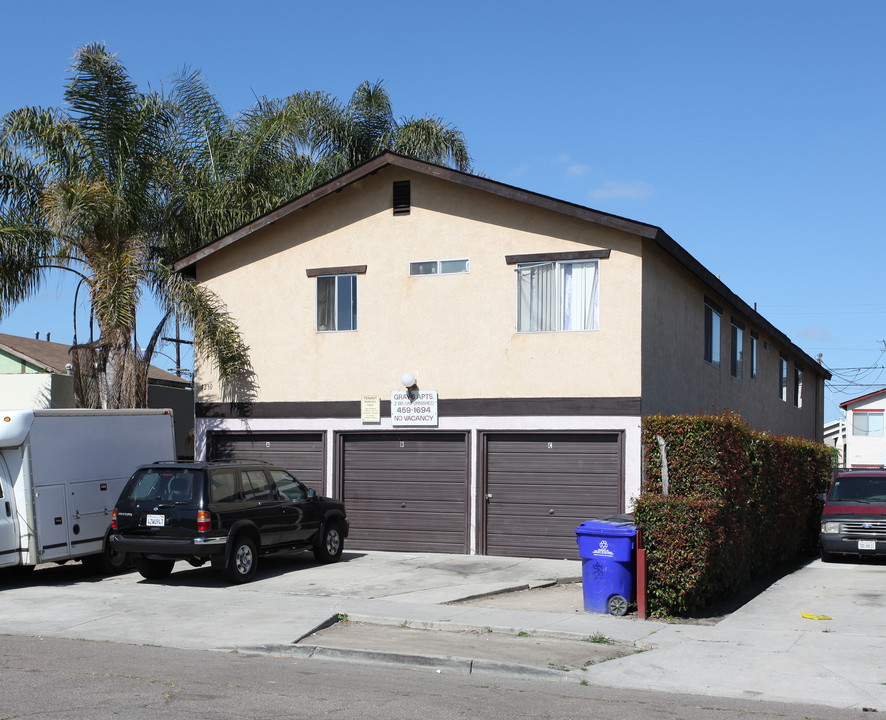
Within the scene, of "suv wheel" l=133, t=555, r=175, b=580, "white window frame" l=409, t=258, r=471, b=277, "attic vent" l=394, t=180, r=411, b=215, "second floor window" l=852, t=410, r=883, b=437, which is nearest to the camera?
"suv wheel" l=133, t=555, r=175, b=580

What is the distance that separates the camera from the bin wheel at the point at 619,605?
11688 mm

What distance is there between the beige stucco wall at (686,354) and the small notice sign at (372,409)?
487 cm

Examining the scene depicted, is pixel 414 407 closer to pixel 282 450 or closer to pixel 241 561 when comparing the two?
pixel 282 450

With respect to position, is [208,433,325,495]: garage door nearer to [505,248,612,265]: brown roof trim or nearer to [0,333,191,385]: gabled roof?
[505,248,612,265]: brown roof trim

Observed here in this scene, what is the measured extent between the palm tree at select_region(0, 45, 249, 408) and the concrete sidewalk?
4.89 metres

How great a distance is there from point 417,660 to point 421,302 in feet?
31.5

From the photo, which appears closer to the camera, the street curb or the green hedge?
the street curb

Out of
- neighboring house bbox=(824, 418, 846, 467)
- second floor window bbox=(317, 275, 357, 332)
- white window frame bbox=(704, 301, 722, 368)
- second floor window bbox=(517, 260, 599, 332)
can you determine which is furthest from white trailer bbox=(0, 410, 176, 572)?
neighboring house bbox=(824, 418, 846, 467)

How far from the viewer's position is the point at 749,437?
14086 millimetres

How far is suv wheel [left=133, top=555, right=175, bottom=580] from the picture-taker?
568 inches

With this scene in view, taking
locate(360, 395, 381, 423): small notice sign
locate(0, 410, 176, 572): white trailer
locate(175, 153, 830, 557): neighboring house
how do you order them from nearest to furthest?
locate(0, 410, 176, 572): white trailer → locate(175, 153, 830, 557): neighboring house → locate(360, 395, 381, 423): small notice sign

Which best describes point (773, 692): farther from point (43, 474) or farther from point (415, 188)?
point (415, 188)

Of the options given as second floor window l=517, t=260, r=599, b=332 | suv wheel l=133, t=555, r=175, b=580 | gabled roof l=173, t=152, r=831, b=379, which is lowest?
suv wheel l=133, t=555, r=175, b=580

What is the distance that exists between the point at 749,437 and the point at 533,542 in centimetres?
462
